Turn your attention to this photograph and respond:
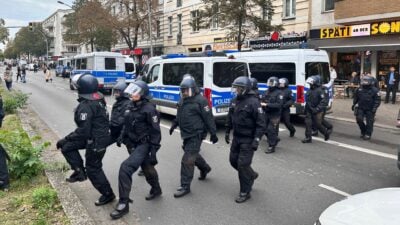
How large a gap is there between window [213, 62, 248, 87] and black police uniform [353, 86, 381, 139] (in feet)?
11.0

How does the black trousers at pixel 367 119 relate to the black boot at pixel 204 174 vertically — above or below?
above

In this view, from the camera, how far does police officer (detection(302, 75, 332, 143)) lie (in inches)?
389

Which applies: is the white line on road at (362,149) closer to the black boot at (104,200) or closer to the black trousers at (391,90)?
the black boot at (104,200)

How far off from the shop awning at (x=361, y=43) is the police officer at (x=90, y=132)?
41.1 feet

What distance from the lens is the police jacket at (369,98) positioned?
33.1 feet

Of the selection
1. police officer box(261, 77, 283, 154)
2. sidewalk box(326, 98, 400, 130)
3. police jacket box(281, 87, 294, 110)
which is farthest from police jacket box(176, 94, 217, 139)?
sidewalk box(326, 98, 400, 130)

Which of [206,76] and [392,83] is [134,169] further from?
[392,83]

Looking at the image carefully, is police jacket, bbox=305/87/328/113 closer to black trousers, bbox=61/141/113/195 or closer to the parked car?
black trousers, bbox=61/141/113/195

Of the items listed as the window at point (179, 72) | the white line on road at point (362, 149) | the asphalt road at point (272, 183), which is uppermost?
the window at point (179, 72)

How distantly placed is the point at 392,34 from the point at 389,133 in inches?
292

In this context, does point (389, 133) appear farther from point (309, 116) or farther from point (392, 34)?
point (392, 34)

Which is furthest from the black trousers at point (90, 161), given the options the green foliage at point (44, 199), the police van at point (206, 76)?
the police van at point (206, 76)

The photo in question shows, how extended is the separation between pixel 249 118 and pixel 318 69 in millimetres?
7883

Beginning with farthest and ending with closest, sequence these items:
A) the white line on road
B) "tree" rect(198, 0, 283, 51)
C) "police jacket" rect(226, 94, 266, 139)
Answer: "tree" rect(198, 0, 283, 51)
the white line on road
"police jacket" rect(226, 94, 266, 139)
